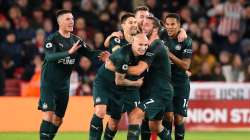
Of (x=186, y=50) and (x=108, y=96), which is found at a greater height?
(x=186, y=50)

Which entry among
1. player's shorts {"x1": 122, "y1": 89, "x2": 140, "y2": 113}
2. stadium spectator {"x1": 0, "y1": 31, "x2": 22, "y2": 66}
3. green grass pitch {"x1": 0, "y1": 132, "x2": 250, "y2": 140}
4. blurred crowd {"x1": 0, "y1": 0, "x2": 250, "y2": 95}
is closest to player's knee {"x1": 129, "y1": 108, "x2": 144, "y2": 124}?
player's shorts {"x1": 122, "y1": 89, "x2": 140, "y2": 113}

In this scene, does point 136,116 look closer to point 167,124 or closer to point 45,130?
point 167,124

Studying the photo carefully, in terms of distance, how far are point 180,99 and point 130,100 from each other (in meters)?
1.20

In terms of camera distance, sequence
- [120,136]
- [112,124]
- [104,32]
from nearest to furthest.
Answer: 1. [112,124]
2. [120,136]
3. [104,32]

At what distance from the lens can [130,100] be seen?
12875 millimetres

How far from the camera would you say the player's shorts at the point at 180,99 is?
13.7m

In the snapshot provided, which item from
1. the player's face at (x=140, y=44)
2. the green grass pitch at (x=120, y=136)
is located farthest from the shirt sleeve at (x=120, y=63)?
the green grass pitch at (x=120, y=136)

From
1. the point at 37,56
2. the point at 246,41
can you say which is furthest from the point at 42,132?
the point at 246,41

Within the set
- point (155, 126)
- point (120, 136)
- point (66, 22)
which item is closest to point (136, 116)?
point (155, 126)

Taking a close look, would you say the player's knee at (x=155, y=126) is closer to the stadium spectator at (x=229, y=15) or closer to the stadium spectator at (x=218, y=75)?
the stadium spectator at (x=218, y=75)

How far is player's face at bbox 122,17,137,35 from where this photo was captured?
42.1 ft

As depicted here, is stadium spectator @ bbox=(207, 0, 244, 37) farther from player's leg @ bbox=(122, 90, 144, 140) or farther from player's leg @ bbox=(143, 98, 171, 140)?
player's leg @ bbox=(143, 98, 171, 140)

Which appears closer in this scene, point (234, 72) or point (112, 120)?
point (112, 120)

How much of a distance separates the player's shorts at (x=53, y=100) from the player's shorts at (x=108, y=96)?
75 centimetres
